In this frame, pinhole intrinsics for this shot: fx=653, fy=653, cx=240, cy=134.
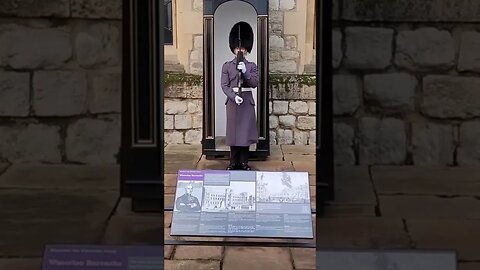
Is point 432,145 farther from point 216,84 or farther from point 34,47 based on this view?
point 216,84

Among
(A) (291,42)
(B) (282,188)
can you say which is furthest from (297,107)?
(B) (282,188)

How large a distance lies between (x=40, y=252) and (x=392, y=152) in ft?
2.61

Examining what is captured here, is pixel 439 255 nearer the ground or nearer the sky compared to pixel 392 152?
nearer the ground

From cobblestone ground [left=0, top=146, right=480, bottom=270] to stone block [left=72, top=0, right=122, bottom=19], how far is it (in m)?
0.33

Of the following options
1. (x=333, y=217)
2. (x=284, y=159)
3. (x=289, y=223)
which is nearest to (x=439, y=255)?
(x=333, y=217)

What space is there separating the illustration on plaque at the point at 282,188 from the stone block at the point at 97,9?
1.39 meters

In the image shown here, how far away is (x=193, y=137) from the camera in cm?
559

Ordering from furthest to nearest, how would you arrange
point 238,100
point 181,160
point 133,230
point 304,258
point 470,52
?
point 181,160 < point 238,100 < point 304,258 < point 133,230 < point 470,52

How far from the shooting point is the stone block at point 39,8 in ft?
4.55

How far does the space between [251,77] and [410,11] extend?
3229mm

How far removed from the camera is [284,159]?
5.00 meters

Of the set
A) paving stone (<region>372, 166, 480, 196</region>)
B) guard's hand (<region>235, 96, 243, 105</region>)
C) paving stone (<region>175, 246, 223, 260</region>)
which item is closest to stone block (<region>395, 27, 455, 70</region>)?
paving stone (<region>372, 166, 480, 196</region>)

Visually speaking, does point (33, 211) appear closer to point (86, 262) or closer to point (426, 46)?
point (86, 262)

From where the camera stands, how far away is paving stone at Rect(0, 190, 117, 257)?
1.43m
